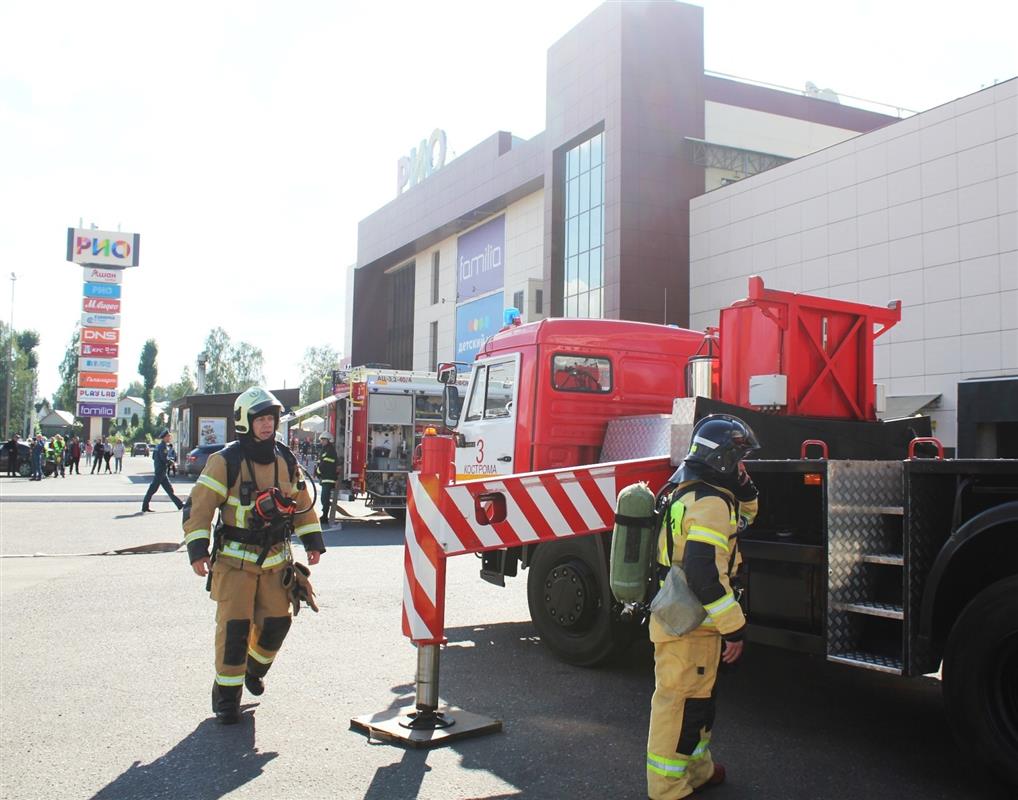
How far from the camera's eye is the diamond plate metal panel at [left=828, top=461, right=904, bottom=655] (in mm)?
4391

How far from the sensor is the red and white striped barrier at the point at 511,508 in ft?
17.1

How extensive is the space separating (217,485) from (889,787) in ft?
12.6

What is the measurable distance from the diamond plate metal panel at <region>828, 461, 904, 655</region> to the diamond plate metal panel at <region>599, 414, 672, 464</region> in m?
2.33

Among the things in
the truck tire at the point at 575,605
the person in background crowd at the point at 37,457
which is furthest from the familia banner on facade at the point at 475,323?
the truck tire at the point at 575,605

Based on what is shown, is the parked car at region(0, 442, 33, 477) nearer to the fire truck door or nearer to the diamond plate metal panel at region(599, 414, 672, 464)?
the fire truck door

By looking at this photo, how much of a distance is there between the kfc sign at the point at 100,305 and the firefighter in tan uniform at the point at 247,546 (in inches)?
2915

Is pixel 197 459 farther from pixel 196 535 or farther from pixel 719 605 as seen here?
pixel 719 605

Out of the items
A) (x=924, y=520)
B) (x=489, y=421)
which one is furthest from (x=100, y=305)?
(x=924, y=520)

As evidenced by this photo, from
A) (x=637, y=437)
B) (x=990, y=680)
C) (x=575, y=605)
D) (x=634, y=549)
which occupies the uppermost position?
(x=637, y=437)

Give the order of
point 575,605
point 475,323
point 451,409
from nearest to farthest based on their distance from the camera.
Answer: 1. point 575,605
2. point 451,409
3. point 475,323

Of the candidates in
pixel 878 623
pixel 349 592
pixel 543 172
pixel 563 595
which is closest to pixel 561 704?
pixel 563 595

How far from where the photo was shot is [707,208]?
3238 cm

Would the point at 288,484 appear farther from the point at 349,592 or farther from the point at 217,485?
the point at 349,592

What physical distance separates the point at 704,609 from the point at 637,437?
3567 millimetres
